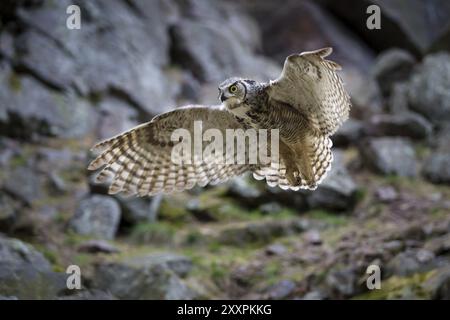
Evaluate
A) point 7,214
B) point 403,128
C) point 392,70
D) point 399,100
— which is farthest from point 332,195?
point 392,70

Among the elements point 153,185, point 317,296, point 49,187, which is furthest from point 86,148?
point 317,296

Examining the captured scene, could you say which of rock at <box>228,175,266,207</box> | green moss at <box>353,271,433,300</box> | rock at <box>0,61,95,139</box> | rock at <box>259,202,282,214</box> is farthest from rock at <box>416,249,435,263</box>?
rock at <box>0,61,95,139</box>

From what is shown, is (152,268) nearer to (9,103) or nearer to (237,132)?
(237,132)

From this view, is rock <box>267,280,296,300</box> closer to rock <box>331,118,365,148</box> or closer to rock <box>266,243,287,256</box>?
rock <box>266,243,287,256</box>

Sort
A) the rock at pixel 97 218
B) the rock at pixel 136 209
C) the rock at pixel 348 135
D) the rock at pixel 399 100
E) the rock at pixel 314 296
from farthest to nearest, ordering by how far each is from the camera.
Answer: the rock at pixel 399 100 < the rock at pixel 348 135 < the rock at pixel 136 209 < the rock at pixel 97 218 < the rock at pixel 314 296

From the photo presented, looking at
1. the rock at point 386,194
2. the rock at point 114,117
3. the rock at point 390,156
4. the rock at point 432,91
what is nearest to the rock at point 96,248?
the rock at point 114,117

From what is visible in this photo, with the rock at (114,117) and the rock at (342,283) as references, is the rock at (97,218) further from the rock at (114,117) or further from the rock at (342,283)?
the rock at (342,283)

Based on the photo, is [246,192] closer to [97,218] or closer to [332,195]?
[332,195]
